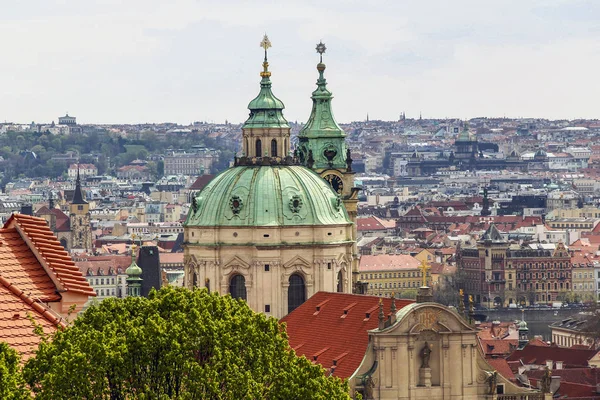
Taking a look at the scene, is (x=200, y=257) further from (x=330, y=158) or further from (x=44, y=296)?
(x=44, y=296)

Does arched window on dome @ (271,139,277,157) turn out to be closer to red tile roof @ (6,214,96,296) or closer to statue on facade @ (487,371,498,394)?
statue on facade @ (487,371,498,394)

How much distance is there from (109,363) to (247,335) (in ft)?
9.92

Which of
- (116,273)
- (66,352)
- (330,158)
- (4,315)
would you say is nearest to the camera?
(4,315)

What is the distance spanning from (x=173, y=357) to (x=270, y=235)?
142 feet

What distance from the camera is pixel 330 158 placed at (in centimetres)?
8025

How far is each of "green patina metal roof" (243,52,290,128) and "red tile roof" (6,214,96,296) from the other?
49.4 metres

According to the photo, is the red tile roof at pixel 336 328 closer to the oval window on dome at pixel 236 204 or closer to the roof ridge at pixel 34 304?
the oval window on dome at pixel 236 204

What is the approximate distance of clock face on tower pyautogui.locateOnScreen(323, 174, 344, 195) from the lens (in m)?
79.5

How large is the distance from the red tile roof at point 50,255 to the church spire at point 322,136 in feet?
179

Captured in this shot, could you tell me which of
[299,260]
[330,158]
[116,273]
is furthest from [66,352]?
[116,273]

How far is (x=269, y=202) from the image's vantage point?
7112 centimetres

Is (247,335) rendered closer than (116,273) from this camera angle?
Yes

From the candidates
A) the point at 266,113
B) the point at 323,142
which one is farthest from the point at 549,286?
the point at 266,113

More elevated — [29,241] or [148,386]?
[29,241]
